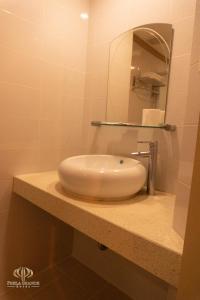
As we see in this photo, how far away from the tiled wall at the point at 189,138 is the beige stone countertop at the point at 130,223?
90 mm

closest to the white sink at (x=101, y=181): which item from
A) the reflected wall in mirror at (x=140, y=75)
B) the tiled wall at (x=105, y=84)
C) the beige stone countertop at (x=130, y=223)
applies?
the beige stone countertop at (x=130, y=223)

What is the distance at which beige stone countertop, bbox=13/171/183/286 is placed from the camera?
24.0 inches

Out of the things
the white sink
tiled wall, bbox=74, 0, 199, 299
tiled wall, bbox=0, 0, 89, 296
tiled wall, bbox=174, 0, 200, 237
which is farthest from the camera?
tiled wall, bbox=0, 0, 89, 296

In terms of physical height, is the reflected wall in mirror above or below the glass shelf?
above

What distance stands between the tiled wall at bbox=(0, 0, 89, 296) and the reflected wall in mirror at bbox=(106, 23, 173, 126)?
276mm

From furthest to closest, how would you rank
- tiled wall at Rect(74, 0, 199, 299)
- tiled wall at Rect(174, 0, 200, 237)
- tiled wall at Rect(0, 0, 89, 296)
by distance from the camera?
1. tiled wall at Rect(0, 0, 89, 296)
2. tiled wall at Rect(74, 0, 199, 299)
3. tiled wall at Rect(174, 0, 200, 237)

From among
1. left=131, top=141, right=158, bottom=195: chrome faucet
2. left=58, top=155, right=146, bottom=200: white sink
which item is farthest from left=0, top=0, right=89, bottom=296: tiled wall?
left=131, top=141, right=158, bottom=195: chrome faucet

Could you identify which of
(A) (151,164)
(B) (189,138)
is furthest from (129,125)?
(B) (189,138)

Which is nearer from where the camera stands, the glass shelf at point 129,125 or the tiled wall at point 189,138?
the tiled wall at point 189,138

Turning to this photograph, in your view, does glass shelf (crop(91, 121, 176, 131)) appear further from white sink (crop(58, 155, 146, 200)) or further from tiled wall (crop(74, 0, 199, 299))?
white sink (crop(58, 155, 146, 200))

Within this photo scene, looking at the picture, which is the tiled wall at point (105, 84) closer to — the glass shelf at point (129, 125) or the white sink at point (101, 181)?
the glass shelf at point (129, 125)

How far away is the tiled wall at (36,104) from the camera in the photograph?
1158 millimetres

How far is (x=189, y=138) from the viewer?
0.63m

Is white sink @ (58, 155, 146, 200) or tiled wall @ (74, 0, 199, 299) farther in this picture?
tiled wall @ (74, 0, 199, 299)
